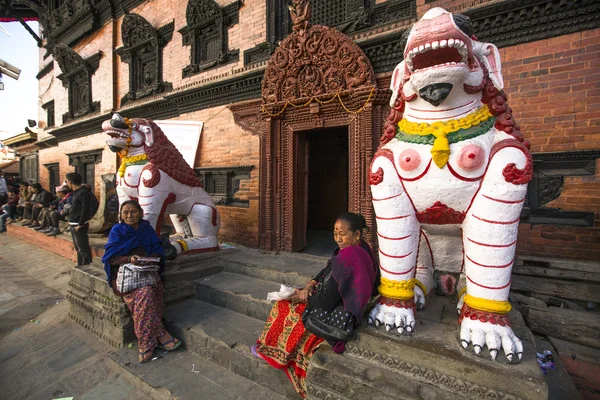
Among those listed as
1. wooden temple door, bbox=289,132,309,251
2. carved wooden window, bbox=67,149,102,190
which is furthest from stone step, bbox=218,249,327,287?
carved wooden window, bbox=67,149,102,190

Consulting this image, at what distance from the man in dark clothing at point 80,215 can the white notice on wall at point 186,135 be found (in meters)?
1.82

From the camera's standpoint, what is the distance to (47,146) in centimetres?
1205

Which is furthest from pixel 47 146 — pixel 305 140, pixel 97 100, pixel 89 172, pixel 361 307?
pixel 361 307

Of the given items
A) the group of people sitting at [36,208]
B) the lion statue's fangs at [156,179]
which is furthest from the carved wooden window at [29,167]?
the lion statue's fangs at [156,179]

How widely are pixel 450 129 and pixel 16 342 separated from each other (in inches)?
195

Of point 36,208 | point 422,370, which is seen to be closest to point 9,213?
point 36,208

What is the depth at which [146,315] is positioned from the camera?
265 centimetres

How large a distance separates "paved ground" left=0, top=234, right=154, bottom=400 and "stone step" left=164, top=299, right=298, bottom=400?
1.83ft

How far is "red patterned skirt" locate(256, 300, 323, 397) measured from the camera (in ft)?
6.83

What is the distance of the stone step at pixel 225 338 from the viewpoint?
89.7 inches

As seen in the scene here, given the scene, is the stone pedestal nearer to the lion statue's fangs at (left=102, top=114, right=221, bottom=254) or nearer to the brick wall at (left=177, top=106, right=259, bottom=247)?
the lion statue's fangs at (left=102, top=114, right=221, bottom=254)

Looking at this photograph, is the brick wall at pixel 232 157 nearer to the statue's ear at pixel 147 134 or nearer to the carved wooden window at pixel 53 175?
the statue's ear at pixel 147 134

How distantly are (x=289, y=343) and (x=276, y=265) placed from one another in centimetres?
172

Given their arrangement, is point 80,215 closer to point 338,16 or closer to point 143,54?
point 143,54
